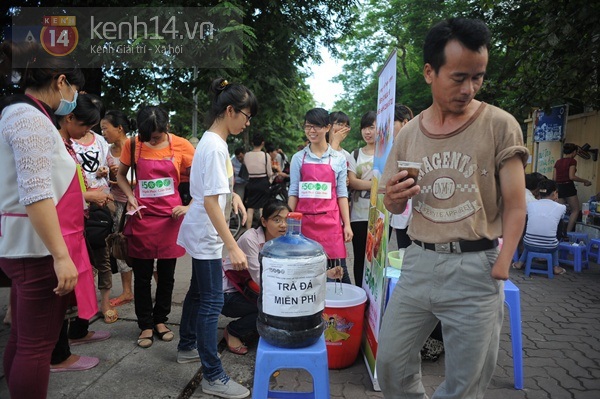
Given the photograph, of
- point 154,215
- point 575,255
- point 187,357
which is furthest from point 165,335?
point 575,255

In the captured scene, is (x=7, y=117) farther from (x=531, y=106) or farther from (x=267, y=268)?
(x=531, y=106)

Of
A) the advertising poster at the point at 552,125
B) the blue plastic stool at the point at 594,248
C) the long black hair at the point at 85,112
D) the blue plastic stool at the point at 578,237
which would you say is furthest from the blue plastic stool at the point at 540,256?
the advertising poster at the point at 552,125

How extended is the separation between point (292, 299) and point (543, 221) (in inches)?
197

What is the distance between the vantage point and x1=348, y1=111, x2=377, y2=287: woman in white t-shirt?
4.05m

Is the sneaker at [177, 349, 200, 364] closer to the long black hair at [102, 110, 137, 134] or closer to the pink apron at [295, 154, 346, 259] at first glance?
the pink apron at [295, 154, 346, 259]

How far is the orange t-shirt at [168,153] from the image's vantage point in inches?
133

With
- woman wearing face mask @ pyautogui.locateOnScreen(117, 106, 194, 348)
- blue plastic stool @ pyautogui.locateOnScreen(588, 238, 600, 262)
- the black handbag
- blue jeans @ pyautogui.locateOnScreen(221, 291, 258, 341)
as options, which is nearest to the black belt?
blue jeans @ pyautogui.locateOnScreen(221, 291, 258, 341)

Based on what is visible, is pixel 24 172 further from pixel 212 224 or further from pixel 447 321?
pixel 447 321

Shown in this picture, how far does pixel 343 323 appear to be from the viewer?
9.99ft

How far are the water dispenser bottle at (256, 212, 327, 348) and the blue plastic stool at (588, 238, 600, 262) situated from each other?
6.25 m

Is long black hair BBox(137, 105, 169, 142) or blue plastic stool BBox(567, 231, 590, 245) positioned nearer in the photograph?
long black hair BBox(137, 105, 169, 142)

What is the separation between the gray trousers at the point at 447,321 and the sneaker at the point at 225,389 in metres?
1.11

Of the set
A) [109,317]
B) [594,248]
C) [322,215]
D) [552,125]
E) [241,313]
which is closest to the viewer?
[241,313]

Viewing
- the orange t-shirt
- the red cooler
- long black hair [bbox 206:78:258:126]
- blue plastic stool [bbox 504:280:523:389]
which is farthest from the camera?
the orange t-shirt
